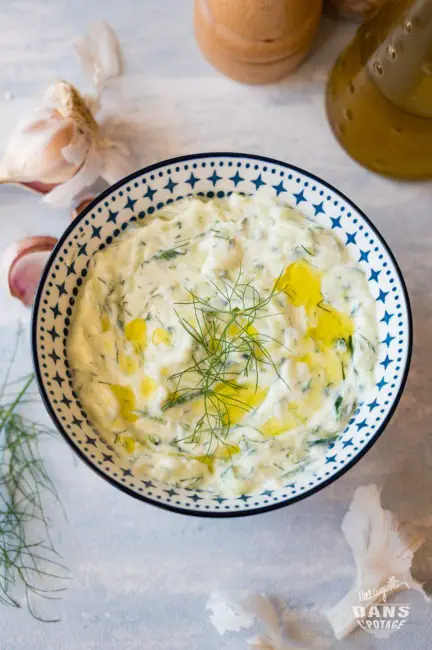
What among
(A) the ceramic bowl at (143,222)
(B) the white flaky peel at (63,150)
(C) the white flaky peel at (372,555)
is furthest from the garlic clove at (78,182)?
(C) the white flaky peel at (372,555)

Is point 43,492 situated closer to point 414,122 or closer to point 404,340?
point 404,340

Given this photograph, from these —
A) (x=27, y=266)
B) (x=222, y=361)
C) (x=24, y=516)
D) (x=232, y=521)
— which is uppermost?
(x=222, y=361)

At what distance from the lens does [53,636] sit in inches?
51.3

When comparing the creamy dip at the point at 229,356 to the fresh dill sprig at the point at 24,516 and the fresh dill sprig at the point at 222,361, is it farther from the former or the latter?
the fresh dill sprig at the point at 24,516

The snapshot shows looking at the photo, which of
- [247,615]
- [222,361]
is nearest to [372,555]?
[247,615]

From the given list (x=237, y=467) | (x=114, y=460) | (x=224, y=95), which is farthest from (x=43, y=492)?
(x=224, y=95)

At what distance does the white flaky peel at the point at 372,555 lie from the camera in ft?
4.22

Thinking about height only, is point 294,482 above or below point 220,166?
below

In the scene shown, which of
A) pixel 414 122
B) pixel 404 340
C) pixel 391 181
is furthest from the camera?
pixel 391 181

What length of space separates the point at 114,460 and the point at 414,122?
31.7 inches

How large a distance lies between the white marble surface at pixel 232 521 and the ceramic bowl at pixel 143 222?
214 mm

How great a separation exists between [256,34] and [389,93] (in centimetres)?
27

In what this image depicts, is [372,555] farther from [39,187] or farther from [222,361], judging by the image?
[39,187]

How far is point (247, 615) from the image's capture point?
127 cm
